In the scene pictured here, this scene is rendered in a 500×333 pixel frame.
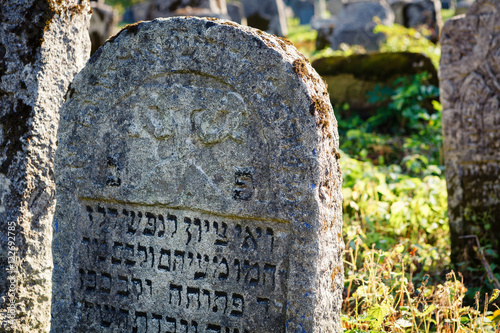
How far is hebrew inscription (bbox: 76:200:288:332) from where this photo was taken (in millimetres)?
2080

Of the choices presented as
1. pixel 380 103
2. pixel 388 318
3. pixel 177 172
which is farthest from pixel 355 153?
pixel 177 172

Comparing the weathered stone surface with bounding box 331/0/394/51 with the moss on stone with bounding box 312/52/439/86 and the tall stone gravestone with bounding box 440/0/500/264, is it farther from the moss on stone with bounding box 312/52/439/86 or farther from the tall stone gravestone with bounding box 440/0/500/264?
the tall stone gravestone with bounding box 440/0/500/264

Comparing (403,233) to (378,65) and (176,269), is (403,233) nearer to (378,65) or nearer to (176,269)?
(176,269)

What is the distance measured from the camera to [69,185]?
2.30 metres

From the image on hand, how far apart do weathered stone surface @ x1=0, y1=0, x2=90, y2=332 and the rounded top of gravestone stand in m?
0.40

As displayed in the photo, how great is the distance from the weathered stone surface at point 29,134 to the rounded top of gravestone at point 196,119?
403 mm

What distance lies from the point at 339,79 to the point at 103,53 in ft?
16.1

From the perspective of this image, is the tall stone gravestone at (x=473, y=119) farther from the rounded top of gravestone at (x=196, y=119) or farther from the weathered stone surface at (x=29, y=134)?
the weathered stone surface at (x=29, y=134)

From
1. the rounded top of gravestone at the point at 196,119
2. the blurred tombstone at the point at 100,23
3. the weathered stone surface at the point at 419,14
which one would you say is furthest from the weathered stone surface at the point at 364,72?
the rounded top of gravestone at the point at 196,119

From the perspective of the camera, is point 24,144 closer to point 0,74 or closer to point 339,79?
point 0,74

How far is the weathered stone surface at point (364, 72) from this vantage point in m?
6.31

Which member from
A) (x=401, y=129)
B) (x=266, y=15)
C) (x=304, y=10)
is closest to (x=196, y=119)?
(x=401, y=129)

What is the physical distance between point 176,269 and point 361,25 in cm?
928

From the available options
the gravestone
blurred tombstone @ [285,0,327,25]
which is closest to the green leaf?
the gravestone
